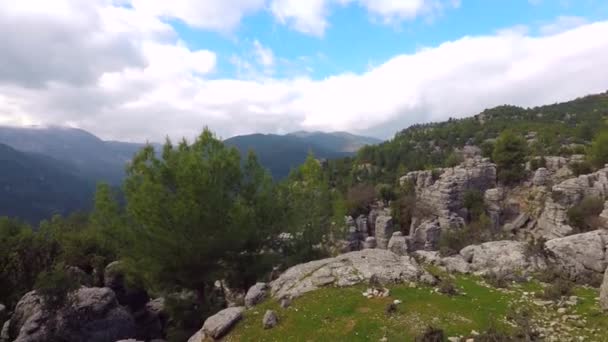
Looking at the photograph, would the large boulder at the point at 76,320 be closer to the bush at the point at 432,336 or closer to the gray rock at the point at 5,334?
the gray rock at the point at 5,334

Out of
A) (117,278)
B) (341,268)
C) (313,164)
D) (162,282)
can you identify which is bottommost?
(117,278)

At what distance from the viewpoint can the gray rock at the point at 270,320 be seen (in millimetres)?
19500

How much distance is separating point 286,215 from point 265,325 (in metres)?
16.0

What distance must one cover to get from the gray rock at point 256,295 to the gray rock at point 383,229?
142ft

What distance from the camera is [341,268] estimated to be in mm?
24516

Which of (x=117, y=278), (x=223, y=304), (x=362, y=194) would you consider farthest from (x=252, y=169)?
(x=362, y=194)

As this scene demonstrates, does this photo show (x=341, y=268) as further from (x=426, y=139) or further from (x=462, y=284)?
(x=426, y=139)

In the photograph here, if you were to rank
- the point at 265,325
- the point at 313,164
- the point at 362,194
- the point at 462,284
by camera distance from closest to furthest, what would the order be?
the point at 265,325 → the point at 462,284 → the point at 313,164 → the point at 362,194

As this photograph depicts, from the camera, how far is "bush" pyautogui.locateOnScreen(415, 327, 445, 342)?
1576 cm

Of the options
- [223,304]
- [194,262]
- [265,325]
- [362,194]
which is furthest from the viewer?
[362,194]

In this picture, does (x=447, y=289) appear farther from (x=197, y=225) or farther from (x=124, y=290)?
(x=124, y=290)

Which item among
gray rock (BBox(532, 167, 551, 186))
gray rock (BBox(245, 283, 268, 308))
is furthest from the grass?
gray rock (BBox(532, 167, 551, 186))

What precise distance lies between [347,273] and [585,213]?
38056 millimetres

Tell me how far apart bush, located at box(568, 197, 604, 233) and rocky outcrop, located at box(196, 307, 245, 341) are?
138 ft
